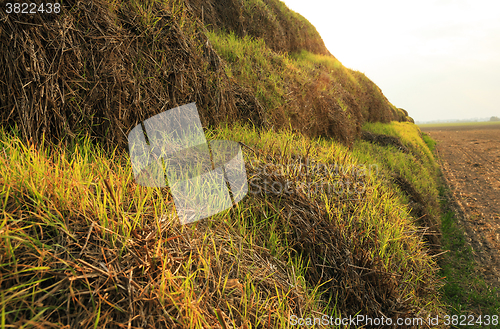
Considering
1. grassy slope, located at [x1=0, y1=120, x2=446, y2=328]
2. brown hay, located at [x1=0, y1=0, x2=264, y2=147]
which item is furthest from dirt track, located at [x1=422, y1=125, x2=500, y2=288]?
brown hay, located at [x1=0, y1=0, x2=264, y2=147]

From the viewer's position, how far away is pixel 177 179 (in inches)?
73.2

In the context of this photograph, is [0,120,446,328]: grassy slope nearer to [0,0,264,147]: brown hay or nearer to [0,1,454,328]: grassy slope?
[0,1,454,328]: grassy slope

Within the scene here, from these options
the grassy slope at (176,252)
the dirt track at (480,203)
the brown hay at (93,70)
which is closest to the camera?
the grassy slope at (176,252)

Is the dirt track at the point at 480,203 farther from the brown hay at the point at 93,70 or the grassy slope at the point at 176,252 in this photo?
the brown hay at the point at 93,70

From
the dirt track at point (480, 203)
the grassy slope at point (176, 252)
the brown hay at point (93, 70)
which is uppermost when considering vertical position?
the brown hay at point (93, 70)

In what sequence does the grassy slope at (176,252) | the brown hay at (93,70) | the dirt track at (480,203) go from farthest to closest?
the dirt track at (480,203) → the brown hay at (93,70) → the grassy slope at (176,252)

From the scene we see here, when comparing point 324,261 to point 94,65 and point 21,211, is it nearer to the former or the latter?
point 21,211

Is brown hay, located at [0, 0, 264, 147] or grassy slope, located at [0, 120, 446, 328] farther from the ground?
brown hay, located at [0, 0, 264, 147]

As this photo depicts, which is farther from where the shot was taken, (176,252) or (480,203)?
(480,203)

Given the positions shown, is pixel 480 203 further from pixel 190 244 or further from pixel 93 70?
pixel 93 70

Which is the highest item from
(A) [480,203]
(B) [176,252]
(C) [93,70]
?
(C) [93,70]

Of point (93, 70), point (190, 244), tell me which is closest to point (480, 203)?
point (190, 244)

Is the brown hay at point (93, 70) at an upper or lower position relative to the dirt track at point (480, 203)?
upper

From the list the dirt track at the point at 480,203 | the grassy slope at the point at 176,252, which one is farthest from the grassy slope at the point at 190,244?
the dirt track at the point at 480,203
